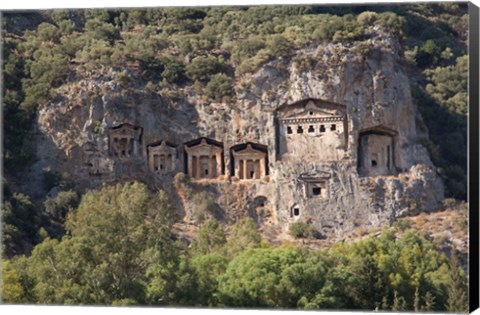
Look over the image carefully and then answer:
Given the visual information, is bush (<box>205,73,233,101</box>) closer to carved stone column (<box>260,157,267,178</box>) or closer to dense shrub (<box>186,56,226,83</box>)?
dense shrub (<box>186,56,226,83</box>)

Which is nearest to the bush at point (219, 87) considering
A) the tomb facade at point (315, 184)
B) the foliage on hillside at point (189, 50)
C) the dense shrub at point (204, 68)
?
the foliage on hillside at point (189, 50)

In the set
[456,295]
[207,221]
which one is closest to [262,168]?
[207,221]

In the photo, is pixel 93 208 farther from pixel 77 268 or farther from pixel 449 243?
pixel 449 243

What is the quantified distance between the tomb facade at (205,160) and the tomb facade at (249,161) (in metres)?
0.53

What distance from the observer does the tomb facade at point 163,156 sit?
165 ft

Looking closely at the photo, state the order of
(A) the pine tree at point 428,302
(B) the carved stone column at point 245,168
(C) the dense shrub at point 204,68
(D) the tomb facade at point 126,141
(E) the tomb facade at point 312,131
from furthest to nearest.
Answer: (C) the dense shrub at point 204,68 < (B) the carved stone column at point 245,168 < (D) the tomb facade at point 126,141 < (E) the tomb facade at point 312,131 < (A) the pine tree at point 428,302

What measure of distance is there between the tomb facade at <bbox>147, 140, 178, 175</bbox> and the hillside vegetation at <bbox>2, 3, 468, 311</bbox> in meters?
1.20

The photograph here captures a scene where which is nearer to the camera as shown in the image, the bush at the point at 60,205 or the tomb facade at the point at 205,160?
the bush at the point at 60,205

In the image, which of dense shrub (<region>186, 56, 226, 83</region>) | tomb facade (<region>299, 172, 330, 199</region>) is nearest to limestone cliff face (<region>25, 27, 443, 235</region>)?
tomb facade (<region>299, 172, 330, 199</region>)

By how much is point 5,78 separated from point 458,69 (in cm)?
1695

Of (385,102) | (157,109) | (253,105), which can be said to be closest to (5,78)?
(157,109)

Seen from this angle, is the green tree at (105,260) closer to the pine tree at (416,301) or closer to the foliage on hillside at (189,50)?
the pine tree at (416,301)

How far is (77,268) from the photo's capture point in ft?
111

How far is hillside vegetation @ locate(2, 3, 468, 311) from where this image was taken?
34.0 metres
